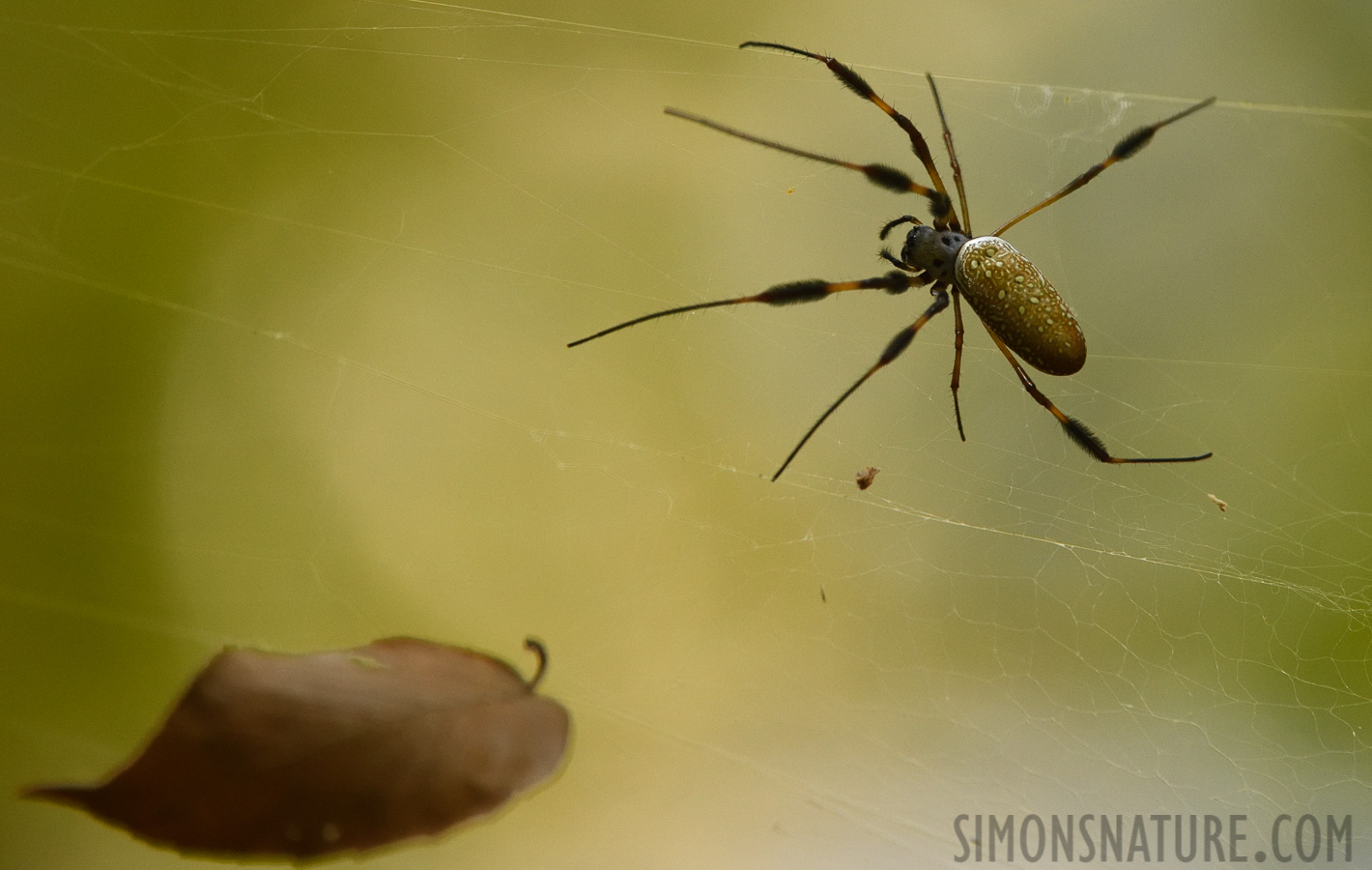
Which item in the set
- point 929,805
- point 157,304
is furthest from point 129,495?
point 929,805

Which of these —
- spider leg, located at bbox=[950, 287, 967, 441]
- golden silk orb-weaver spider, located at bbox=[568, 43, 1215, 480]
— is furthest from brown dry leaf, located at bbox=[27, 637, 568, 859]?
spider leg, located at bbox=[950, 287, 967, 441]

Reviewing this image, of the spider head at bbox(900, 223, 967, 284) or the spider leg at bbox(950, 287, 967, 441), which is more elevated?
the spider head at bbox(900, 223, 967, 284)

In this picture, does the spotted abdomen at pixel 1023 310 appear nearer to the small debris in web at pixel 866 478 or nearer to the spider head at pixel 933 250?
the spider head at pixel 933 250

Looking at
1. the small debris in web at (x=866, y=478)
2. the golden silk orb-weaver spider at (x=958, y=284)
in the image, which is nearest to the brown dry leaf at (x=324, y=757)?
the golden silk orb-weaver spider at (x=958, y=284)

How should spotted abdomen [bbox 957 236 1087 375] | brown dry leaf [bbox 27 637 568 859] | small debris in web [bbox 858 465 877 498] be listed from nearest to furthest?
brown dry leaf [bbox 27 637 568 859]
spotted abdomen [bbox 957 236 1087 375]
small debris in web [bbox 858 465 877 498]

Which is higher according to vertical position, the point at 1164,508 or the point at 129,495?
the point at 1164,508

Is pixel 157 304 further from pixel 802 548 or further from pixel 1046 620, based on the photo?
pixel 1046 620

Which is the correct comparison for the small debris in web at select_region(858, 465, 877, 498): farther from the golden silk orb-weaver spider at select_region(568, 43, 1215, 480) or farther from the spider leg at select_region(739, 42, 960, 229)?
the spider leg at select_region(739, 42, 960, 229)
